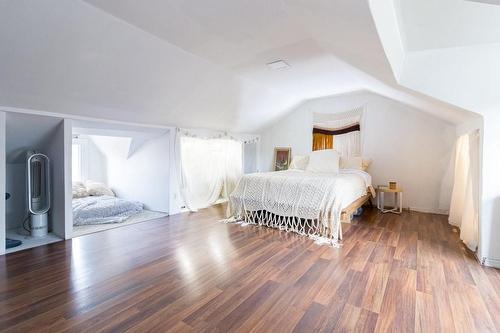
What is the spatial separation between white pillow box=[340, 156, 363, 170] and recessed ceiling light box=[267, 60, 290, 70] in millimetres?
2483

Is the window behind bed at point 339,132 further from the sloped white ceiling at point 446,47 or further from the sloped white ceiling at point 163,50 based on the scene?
the sloped white ceiling at point 446,47

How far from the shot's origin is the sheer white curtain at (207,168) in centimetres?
476

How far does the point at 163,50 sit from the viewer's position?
273 cm

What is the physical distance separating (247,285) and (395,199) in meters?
4.07

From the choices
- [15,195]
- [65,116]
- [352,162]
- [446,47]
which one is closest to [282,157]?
[352,162]

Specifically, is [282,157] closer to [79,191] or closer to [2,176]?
[79,191]

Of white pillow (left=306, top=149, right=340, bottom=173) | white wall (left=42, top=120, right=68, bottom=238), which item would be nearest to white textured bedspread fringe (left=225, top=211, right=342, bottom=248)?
white pillow (left=306, top=149, right=340, bottom=173)

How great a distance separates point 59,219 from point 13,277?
1.19m

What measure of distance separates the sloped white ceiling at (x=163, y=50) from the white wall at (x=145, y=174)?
0.75 m

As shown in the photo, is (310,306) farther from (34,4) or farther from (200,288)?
(34,4)

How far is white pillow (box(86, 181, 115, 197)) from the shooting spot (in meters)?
4.72

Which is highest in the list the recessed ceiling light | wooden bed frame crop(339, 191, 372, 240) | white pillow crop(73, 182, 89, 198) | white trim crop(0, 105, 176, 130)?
the recessed ceiling light

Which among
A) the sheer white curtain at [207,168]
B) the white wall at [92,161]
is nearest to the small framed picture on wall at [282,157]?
the sheer white curtain at [207,168]

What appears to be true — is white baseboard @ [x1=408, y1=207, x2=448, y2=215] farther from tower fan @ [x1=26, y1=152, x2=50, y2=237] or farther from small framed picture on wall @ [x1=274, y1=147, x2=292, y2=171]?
tower fan @ [x1=26, y1=152, x2=50, y2=237]
